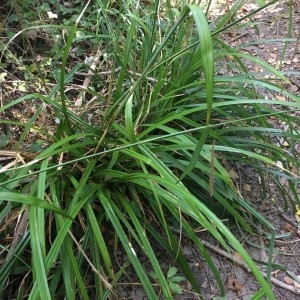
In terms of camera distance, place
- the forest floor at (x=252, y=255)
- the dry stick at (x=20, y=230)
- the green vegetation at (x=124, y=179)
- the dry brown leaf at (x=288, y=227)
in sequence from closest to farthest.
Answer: the green vegetation at (x=124, y=179) < the dry stick at (x=20, y=230) < the forest floor at (x=252, y=255) < the dry brown leaf at (x=288, y=227)

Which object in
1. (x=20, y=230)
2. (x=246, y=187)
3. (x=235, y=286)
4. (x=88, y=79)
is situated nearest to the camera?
(x=20, y=230)

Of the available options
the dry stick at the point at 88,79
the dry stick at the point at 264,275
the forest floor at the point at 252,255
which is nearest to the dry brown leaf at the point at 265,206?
the forest floor at the point at 252,255

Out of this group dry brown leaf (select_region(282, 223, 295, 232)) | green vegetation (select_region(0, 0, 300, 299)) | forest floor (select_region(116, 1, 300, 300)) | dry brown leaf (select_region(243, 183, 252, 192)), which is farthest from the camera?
dry brown leaf (select_region(243, 183, 252, 192))

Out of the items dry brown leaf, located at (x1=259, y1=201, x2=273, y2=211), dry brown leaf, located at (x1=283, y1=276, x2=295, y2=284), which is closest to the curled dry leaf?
dry brown leaf, located at (x1=283, y1=276, x2=295, y2=284)

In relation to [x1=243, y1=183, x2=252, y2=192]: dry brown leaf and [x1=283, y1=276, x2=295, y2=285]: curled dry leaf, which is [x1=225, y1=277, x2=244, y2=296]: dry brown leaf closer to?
[x1=283, y1=276, x2=295, y2=285]: curled dry leaf

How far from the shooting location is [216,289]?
169 centimetres

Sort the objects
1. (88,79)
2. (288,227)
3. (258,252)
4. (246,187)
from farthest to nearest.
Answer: (88,79)
(246,187)
(288,227)
(258,252)

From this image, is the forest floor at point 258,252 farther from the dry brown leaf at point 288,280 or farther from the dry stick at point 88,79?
the dry stick at point 88,79

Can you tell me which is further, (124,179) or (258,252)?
(258,252)

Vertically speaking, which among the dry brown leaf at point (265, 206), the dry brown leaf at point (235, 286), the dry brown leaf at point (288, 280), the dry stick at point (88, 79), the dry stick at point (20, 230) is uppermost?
the dry stick at point (88, 79)

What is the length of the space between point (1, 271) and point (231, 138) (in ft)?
3.52

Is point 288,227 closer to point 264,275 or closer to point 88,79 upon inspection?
point 264,275

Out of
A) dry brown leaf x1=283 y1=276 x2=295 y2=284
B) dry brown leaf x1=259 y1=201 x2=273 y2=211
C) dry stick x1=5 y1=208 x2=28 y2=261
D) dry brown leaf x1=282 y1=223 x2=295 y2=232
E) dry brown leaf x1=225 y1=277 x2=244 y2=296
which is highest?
dry stick x1=5 y1=208 x2=28 y2=261

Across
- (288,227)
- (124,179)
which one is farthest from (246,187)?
(124,179)
